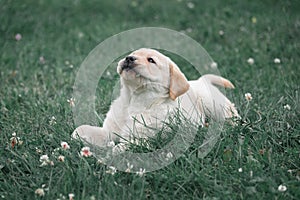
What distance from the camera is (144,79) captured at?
3361 millimetres

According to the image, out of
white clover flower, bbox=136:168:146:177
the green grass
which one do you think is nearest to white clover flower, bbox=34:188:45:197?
the green grass

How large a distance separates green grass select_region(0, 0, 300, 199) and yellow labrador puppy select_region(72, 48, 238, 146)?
0.27m

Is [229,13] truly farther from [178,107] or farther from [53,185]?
[53,185]

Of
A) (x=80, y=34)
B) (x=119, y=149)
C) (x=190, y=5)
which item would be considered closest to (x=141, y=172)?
(x=119, y=149)

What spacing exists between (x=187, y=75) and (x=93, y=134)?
210cm

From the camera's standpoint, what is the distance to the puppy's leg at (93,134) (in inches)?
135

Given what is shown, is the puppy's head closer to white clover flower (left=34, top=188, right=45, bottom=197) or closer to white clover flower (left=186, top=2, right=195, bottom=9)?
white clover flower (left=34, top=188, right=45, bottom=197)

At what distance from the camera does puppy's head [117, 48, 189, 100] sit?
10.9 ft

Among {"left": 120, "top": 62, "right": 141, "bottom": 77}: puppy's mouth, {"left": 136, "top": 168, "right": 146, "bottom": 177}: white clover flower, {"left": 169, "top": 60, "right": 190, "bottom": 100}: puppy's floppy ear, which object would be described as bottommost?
{"left": 136, "top": 168, "right": 146, "bottom": 177}: white clover flower

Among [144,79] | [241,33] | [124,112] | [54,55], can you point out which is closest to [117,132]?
[124,112]

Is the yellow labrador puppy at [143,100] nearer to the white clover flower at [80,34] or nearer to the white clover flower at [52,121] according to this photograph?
the white clover flower at [52,121]

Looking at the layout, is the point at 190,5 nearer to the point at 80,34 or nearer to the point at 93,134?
A: the point at 80,34

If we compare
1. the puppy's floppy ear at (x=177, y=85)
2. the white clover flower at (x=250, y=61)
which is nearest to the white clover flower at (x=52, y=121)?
the puppy's floppy ear at (x=177, y=85)

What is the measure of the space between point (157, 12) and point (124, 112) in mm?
4220
